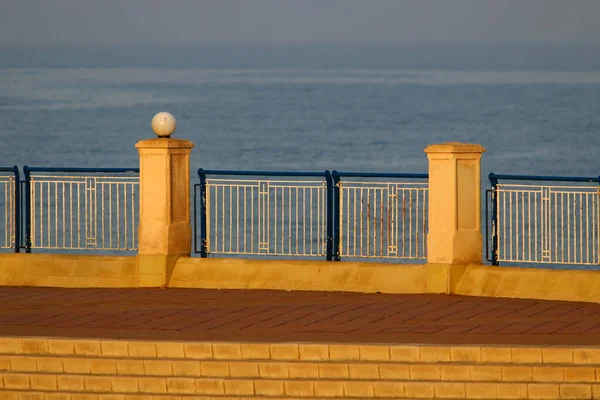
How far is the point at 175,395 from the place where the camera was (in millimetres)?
13602

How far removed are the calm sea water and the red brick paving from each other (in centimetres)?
5554

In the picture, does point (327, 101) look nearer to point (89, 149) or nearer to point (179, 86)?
point (179, 86)

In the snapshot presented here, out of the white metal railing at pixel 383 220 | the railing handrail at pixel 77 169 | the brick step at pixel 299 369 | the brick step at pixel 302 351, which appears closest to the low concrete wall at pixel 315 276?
the white metal railing at pixel 383 220

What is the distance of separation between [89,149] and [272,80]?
327 ft

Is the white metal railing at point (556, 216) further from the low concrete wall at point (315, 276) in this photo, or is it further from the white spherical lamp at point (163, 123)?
the white spherical lamp at point (163, 123)

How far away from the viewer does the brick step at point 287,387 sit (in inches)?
520

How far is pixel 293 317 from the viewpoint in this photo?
1560 cm

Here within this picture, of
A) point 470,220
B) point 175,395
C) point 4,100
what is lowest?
point 175,395

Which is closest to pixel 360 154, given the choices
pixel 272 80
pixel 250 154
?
pixel 250 154

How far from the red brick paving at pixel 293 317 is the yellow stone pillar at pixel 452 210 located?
411 mm

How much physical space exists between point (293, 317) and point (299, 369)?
1.94 m

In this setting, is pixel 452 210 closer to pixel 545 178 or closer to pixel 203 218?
pixel 545 178

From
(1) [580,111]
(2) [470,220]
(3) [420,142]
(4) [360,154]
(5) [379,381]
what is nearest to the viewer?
(5) [379,381]

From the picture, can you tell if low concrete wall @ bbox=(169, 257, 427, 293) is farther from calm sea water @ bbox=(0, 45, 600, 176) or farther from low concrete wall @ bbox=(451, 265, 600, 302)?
calm sea water @ bbox=(0, 45, 600, 176)
